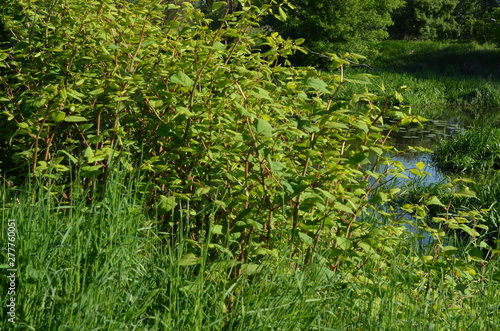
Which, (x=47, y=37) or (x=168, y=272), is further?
(x=47, y=37)

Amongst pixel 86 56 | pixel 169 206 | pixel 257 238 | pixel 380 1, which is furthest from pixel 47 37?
pixel 380 1

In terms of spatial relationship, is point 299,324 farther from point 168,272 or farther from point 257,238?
point 257,238

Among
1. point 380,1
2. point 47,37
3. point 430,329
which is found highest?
point 47,37

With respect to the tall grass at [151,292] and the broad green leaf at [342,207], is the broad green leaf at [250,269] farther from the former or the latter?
the broad green leaf at [342,207]

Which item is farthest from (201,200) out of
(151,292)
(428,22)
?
(428,22)

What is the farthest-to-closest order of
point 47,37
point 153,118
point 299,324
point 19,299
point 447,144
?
1. point 447,144
2. point 47,37
3. point 153,118
4. point 299,324
5. point 19,299

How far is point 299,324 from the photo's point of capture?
82.7 inches

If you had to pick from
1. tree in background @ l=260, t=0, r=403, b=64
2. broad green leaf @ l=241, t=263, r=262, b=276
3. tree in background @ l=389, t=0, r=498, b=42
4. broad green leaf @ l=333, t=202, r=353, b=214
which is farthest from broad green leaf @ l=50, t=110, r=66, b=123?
tree in background @ l=389, t=0, r=498, b=42

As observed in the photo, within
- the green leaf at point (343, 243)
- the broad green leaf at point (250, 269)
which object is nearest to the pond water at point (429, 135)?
the green leaf at point (343, 243)

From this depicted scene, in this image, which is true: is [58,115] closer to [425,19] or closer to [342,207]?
[342,207]

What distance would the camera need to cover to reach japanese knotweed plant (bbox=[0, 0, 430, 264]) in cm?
259

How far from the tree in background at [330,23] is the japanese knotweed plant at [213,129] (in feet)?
68.2

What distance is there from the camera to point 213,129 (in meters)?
2.96

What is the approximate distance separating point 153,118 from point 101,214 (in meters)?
0.95
